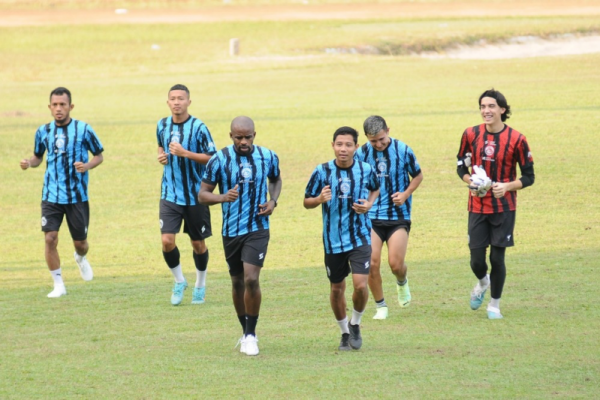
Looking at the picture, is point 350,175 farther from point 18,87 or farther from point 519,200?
point 18,87

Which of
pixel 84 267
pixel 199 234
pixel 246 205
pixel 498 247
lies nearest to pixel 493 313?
pixel 498 247

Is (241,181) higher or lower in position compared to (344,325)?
higher

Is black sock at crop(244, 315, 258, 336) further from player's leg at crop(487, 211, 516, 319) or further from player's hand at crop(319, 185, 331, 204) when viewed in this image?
player's leg at crop(487, 211, 516, 319)

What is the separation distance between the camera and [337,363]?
27.3 ft

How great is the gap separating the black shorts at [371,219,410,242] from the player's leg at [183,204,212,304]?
6.81 ft

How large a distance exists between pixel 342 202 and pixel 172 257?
10.8 ft

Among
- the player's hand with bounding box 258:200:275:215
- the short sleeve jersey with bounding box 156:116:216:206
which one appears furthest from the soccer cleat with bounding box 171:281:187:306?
the player's hand with bounding box 258:200:275:215

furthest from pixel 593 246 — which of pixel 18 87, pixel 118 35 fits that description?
pixel 118 35

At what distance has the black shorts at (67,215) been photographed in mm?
11984

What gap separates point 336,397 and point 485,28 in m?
47.1

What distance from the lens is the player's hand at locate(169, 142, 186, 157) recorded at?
34.9 feet

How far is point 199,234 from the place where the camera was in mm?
11484

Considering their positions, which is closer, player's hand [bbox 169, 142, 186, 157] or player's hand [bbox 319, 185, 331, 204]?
player's hand [bbox 319, 185, 331, 204]

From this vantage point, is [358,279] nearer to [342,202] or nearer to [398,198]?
[342,202]
